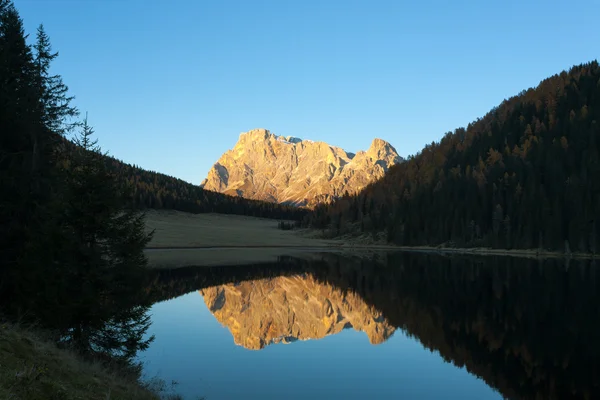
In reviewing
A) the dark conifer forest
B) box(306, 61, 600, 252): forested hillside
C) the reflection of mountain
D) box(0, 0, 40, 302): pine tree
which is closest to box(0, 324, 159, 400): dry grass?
the dark conifer forest

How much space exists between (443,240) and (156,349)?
128 m

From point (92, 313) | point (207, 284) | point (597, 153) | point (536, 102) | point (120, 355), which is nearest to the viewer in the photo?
point (92, 313)

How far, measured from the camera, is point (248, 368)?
23.0 m

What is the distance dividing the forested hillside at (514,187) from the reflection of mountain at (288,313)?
3579 inches

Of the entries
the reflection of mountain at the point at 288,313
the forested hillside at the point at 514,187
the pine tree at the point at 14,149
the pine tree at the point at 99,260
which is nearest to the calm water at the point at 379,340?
the reflection of mountain at the point at 288,313

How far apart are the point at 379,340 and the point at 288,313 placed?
10303mm

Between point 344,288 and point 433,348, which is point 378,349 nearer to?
point 433,348

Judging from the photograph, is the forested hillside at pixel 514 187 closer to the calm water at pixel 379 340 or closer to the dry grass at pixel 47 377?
the calm water at pixel 379 340

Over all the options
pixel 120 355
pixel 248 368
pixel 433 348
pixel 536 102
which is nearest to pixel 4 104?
pixel 120 355

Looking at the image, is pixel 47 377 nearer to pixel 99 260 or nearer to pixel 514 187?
pixel 99 260

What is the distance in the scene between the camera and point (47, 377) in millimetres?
11398

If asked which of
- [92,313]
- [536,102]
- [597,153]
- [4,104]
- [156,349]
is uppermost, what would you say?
[536,102]

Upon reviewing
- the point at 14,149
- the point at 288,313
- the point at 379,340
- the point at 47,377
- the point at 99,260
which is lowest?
the point at 288,313

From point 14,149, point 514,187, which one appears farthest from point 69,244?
Result: point 514,187
